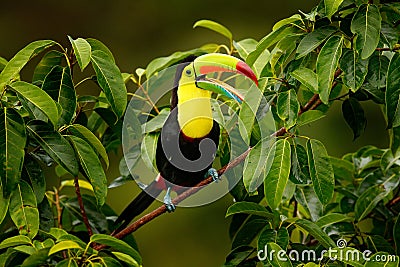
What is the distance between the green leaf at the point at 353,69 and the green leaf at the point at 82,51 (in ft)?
1.42

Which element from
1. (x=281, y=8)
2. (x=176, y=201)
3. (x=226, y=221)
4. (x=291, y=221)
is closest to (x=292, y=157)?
(x=291, y=221)

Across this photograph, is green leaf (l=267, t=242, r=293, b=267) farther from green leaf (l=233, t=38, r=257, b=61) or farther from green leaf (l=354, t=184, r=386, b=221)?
green leaf (l=233, t=38, r=257, b=61)

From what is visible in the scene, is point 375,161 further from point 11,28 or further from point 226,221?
point 11,28

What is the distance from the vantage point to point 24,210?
47.7 inches

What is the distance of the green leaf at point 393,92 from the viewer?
121 centimetres

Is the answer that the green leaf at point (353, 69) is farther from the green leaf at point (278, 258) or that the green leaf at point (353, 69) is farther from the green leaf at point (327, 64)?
the green leaf at point (278, 258)

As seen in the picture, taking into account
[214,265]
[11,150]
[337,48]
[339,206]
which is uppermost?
[337,48]

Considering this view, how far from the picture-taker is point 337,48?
1218 mm

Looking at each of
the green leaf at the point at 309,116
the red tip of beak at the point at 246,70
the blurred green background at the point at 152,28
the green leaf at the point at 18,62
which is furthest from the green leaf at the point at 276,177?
the blurred green background at the point at 152,28

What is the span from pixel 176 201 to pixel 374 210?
50cm

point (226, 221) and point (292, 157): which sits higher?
point (292, 157)

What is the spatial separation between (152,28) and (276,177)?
104 inches

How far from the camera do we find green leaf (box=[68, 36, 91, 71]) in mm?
1178

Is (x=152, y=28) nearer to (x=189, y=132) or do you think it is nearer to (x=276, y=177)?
(x=189, y=132)
